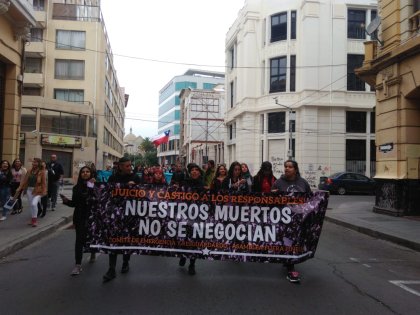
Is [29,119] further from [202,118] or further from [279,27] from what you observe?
[202,118]

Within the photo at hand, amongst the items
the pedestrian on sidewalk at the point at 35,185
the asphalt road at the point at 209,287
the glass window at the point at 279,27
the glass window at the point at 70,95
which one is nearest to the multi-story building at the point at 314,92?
the glass window at the point at 279,27

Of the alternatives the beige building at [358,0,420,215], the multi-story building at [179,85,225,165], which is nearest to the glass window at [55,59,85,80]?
the multi-story building at [179,85,225,165]

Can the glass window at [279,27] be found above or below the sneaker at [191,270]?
above

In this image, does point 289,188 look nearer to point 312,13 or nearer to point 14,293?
point 14,293

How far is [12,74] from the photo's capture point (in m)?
16.6

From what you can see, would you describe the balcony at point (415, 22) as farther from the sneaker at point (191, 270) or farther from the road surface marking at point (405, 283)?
the sneaker at point (191, 270)

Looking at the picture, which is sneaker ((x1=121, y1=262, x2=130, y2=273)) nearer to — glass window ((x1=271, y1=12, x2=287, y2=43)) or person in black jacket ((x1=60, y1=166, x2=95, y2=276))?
person in black jacket ((x1=60, y1=166, x2=95, y2=276))

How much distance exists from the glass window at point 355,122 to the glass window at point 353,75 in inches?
78.9

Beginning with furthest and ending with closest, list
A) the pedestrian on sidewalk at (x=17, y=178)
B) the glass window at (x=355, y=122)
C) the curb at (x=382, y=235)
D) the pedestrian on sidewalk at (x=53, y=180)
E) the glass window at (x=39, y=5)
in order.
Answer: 1. the glass window at (x=39, y=5)
2. the glass window at (x=355, y=122)
3. the pedestrian on sidewalk at (x=53, y=180)
4. the pedestrian on sidewalk at (x=17, y=178)
5. the curb at (x=382, y=235)

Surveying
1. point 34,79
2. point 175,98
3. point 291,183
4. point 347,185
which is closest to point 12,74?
point 291,183

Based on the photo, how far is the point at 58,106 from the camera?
129 ft

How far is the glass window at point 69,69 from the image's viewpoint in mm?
45166

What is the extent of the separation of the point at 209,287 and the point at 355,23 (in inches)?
1380

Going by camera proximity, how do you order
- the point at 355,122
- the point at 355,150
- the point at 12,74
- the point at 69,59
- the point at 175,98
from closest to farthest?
the point at 12,74 → the point at 355,150 → the point at 355,122 → the point at 69,59 → the point at 175,98
